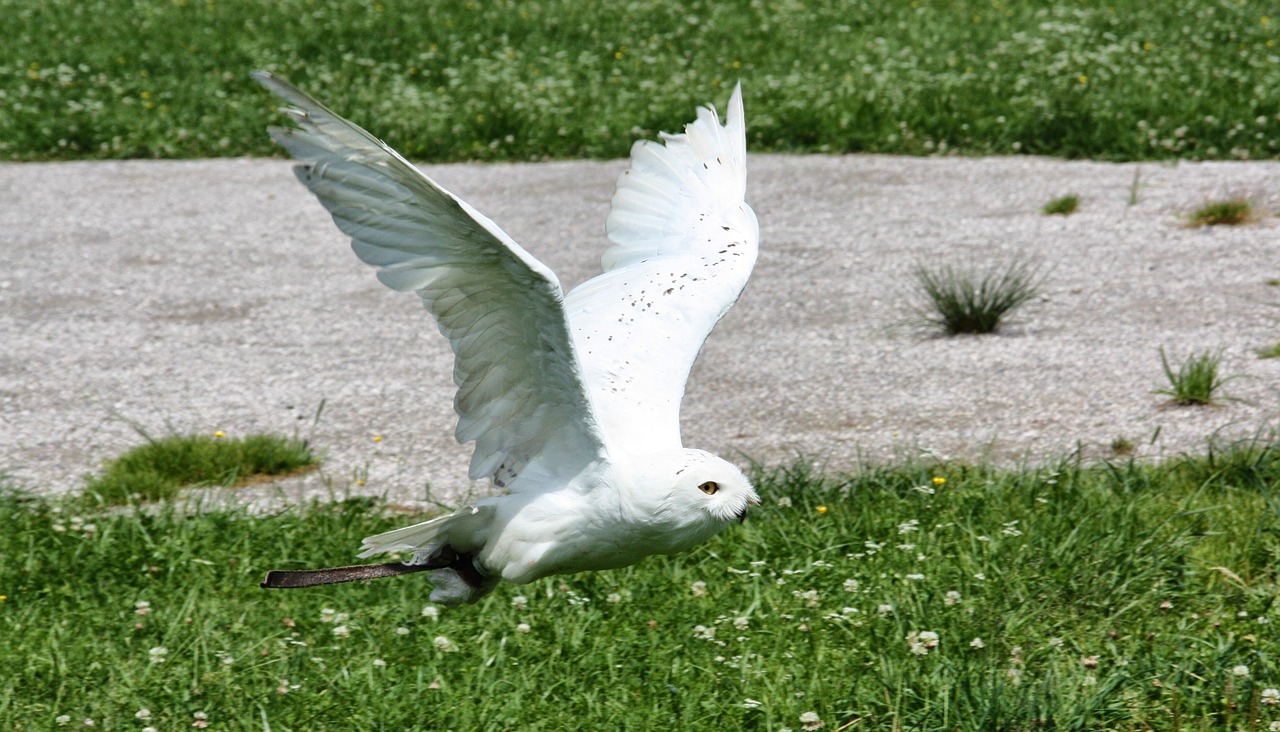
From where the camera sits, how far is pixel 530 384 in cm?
359

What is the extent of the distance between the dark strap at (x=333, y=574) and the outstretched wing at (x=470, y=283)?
0.38m

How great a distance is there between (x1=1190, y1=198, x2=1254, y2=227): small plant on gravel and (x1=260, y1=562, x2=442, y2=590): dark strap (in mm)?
6111

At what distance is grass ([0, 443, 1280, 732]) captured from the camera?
3.85 metres

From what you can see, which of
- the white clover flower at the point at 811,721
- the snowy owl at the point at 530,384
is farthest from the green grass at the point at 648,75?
the white clover flower at the point at 811,721

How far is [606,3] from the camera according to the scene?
1420 centimetres

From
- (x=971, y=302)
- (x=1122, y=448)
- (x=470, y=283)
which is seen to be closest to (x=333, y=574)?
(x=470, y=283)

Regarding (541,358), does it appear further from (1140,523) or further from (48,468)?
(48,468)

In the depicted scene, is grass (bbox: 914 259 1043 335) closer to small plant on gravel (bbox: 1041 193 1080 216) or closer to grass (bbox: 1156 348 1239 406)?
grass (bbox: 1156 348 1239 406)

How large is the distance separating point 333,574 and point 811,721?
1309 millimetres

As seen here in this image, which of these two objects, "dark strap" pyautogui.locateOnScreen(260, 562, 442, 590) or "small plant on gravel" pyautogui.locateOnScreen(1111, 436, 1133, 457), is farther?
"small plant on gravel" pyautogui.locateOnScreen(1111, 436, 1133, 457)

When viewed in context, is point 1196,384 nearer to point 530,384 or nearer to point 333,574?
point 530,384

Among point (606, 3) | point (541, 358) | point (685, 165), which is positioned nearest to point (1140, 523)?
point (685, 165)

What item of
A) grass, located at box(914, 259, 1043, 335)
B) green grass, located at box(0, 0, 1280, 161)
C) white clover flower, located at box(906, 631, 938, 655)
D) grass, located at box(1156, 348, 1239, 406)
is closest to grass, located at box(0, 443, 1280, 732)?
white clover flower, located at box(906, 631, 938, 655)

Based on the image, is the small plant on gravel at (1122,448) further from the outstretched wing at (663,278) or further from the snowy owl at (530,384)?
the snowy owl at (530,384)
